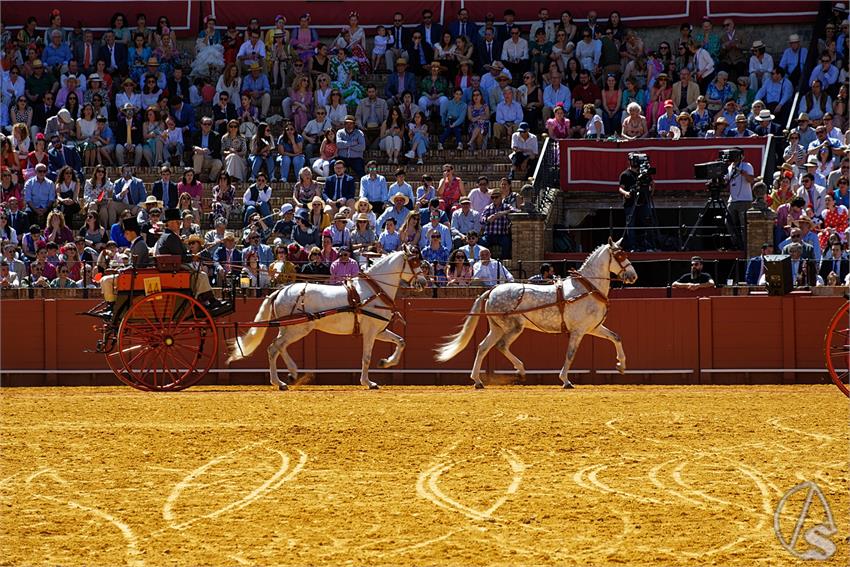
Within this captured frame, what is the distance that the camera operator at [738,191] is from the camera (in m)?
21.9

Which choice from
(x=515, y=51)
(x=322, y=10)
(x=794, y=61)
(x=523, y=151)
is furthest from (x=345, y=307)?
(x=322, y=10)

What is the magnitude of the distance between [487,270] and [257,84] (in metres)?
8.12

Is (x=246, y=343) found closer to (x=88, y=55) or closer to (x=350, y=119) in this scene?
(x=350, y=119)

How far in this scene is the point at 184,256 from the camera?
642 inches

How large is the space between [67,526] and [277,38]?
733 inches

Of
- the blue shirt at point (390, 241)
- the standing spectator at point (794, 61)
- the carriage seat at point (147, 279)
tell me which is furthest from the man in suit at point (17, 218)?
the standing spectator at point (794, 61)

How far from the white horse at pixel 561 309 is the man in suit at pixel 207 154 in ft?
27.7

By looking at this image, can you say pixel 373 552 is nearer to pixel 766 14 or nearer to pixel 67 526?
pixel 67 526

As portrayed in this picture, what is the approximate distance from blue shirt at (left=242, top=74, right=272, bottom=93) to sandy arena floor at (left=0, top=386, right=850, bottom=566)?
38.9 ft

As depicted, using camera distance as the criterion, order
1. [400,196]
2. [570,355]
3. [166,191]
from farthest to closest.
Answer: [166,191]
[400,196]
[570,355]

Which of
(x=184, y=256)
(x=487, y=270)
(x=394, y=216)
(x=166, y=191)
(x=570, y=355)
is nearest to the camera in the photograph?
(x=184, y=256)

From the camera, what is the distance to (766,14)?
2658cm

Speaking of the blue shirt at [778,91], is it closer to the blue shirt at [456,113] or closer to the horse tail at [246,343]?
the blue shirt at [456,113]

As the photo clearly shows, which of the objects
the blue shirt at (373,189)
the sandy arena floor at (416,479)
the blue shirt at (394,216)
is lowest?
the sandy arena floor at (416,479)
